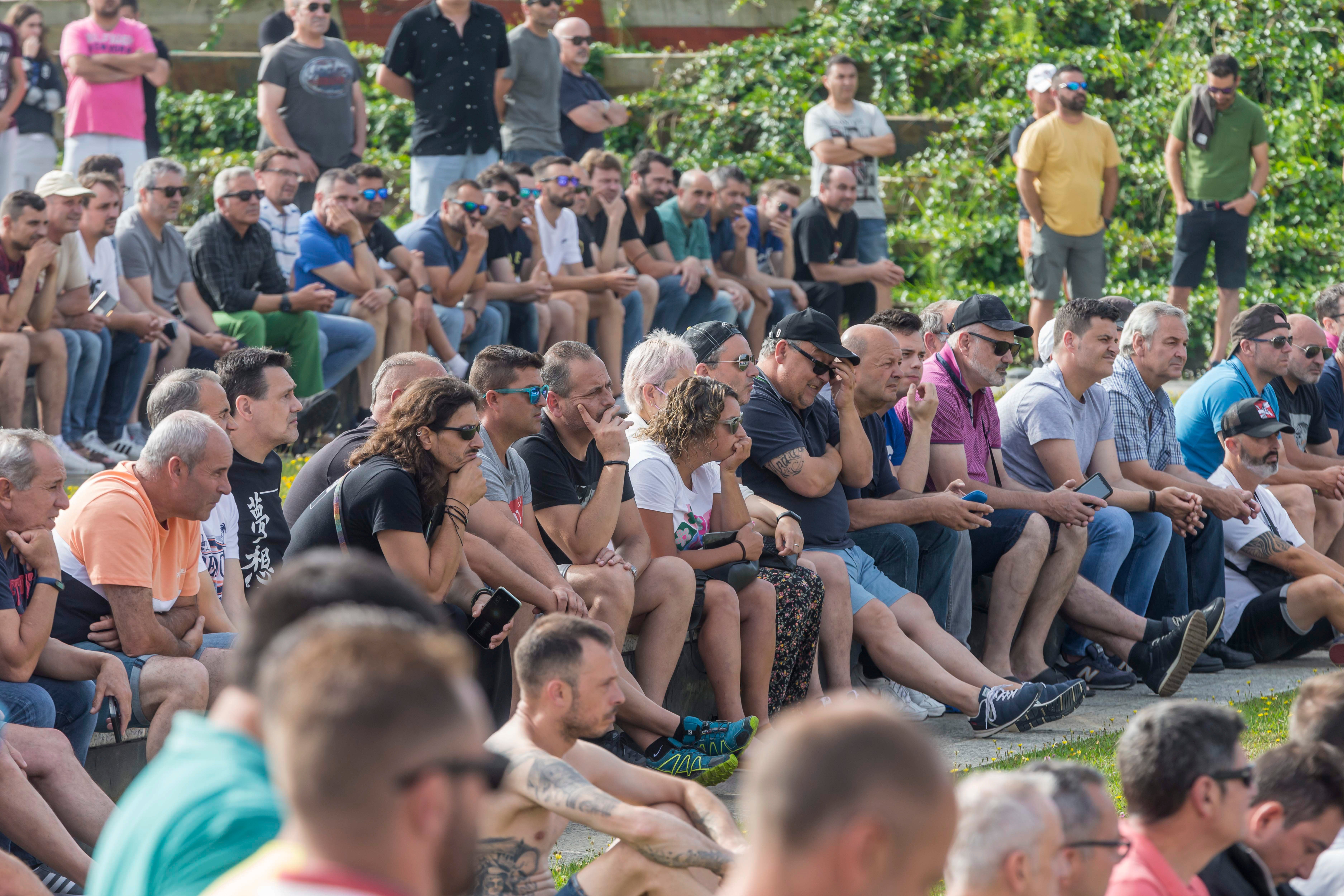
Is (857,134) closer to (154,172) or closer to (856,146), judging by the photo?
(856,146)

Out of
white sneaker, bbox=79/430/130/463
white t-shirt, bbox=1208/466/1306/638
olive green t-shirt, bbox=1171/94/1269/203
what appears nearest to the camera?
white t-shirt, bbox=1208/466/1306/638

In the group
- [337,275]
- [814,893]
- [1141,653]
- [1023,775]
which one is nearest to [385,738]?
[814,893]

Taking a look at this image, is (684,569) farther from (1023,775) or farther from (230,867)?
(230,867)

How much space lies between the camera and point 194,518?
17.6 feet

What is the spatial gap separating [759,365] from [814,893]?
536cm

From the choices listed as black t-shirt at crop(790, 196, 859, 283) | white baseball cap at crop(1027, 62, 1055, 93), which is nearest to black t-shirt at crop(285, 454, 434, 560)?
black t-shirt at crop(790, 196, 859, 283)

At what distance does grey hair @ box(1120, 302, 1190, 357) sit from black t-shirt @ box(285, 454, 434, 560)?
14.8 feet

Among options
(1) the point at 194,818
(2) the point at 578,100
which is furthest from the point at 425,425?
(2) the point at 578,100

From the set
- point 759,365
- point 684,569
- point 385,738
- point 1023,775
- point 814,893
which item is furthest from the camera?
point 759,365

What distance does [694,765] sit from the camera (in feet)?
18.6

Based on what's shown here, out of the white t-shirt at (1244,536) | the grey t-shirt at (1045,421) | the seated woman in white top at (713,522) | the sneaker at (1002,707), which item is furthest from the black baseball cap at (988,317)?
the sneaker at (1002,707)

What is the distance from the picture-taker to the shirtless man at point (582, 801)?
387 cm

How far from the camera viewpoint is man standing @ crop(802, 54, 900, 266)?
12.9 meters

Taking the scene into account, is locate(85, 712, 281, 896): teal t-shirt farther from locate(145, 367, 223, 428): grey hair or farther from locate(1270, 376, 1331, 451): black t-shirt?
locate(1270, 376, 1331, 451): black t-shirt
